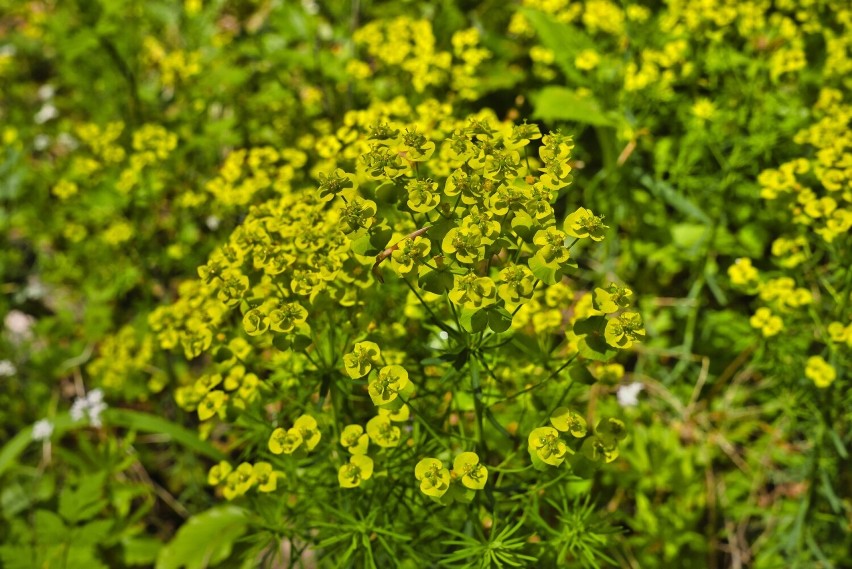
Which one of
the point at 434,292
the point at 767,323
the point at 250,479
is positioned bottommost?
the point at 767,323

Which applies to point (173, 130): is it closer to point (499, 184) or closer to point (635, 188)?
point (635, 188)

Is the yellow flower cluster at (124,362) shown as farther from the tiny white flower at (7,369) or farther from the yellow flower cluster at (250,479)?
the yellow flower cluster at (250,479)

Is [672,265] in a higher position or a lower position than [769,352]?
lower

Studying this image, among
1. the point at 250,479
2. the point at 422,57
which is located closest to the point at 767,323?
the point at 250,479

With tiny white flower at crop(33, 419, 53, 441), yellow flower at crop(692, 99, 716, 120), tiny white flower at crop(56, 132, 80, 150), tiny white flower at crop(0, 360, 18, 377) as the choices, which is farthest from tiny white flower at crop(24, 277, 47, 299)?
yellow flower at crop(692, 99, 716, 120)

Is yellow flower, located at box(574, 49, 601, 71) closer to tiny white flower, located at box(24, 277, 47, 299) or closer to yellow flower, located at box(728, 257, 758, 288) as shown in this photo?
yellow flower, located at box(728, 257, 758, 288)

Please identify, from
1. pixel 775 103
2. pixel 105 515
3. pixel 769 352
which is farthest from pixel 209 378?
pixel 775 103

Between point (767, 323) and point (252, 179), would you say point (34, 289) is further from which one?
point (767, 323)
